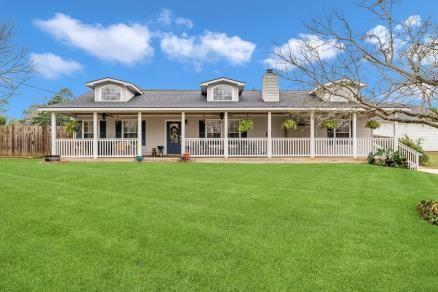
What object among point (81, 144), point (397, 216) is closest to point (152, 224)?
point (397, 216)

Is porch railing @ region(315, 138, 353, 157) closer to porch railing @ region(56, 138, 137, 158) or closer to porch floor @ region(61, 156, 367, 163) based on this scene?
porch floor @ region(61, 156, 367, 163)

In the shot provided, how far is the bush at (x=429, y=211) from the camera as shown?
5585 millimetres

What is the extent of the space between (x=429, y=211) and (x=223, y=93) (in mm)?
13469

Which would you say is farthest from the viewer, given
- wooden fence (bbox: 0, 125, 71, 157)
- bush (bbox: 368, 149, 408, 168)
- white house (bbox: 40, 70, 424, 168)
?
wooden fence (bbox: 0, 125, 71, 157)

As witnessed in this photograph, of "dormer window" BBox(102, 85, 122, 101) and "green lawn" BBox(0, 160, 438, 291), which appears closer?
"green lawn" BBox(0, 160, 438, 291)

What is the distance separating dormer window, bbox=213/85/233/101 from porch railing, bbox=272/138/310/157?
3.56 meters

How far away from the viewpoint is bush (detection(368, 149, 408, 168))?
14.7 meters

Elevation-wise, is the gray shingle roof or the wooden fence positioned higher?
Answer: the gray shingle roof

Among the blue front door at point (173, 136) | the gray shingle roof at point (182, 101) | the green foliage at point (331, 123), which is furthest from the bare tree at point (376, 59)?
the blue front door at point (173, 136)

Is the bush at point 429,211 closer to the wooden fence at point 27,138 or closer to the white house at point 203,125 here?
the white house at point 203,125

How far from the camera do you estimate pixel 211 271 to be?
11.8 ft

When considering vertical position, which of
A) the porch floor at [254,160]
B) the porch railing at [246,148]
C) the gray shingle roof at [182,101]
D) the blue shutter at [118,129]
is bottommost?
the porch floor at [254,160]

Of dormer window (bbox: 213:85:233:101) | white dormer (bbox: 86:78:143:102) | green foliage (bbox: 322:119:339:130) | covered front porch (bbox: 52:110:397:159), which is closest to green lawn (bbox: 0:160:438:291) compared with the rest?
green foliage (bbox: 322:119:339:130)

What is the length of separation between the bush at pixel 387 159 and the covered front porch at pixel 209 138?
104 centimetres
